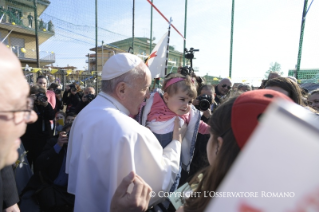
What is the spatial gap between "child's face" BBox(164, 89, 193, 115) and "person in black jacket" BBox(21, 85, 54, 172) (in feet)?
8.24

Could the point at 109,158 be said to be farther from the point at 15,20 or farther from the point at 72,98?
the point at 15,20

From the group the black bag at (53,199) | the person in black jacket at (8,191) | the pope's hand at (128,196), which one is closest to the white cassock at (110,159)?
the pope's hand at (128,196)

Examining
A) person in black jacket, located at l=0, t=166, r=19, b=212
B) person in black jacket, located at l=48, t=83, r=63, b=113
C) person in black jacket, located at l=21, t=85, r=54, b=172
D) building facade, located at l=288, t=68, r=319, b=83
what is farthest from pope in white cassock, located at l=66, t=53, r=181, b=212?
building facade, located at l=288, t=68, r=319, b=83

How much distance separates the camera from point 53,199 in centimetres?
207

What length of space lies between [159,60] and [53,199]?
3243 mm

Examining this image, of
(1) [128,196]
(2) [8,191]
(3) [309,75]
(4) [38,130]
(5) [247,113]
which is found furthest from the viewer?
(3) [309,75]

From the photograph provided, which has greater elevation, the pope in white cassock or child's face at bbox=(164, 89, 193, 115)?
child's face at bbox=(164, 89, 193, 115)

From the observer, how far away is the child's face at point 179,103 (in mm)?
2201

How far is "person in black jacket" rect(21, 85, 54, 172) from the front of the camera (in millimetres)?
3572

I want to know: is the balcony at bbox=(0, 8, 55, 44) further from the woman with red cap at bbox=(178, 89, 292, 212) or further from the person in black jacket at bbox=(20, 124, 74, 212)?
the woman with red cap at bbox=(178, 89, 292, 212)

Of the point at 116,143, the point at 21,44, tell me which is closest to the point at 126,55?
the point at 116,143

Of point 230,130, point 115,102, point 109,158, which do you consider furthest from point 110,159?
point 230,130

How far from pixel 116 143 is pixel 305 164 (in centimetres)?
92

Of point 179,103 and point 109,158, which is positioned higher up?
point 179,103
